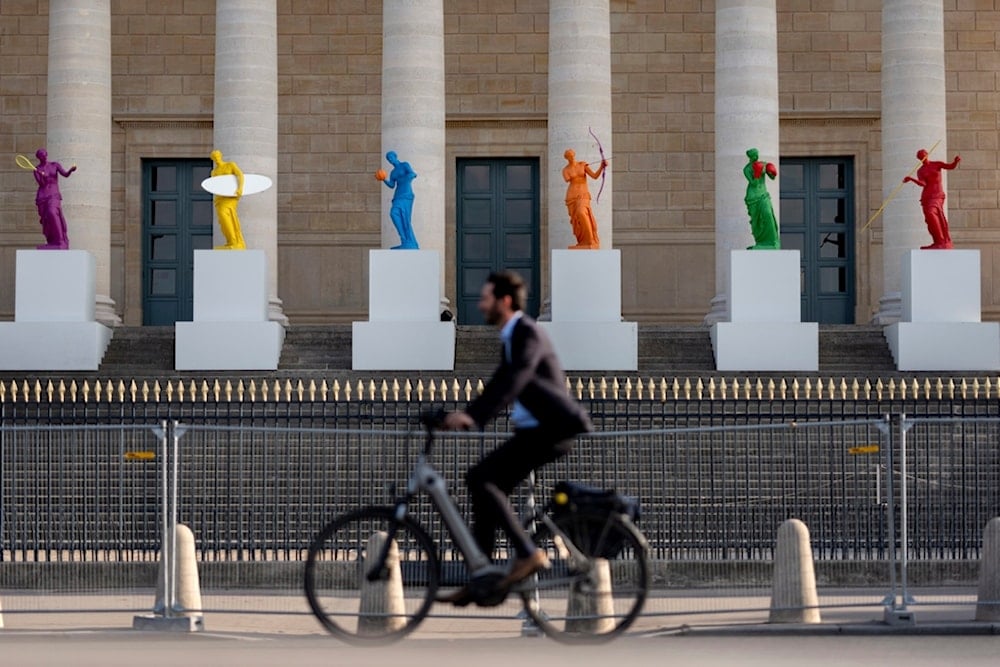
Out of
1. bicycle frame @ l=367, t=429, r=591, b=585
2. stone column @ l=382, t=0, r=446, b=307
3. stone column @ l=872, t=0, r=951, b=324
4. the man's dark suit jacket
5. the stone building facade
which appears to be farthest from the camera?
the stone building facade

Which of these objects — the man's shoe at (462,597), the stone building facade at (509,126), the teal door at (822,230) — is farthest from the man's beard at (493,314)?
the teal door at (822,230)

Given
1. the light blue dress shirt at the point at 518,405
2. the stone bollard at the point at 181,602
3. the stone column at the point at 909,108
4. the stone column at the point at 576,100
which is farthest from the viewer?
the stone column at the point at 909,108

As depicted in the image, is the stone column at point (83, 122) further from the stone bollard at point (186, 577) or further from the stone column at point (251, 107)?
the stone bollard at point (186, 577)

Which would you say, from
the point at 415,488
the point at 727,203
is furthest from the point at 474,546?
the point at 727,203

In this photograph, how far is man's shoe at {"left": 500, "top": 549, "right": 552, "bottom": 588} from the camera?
31.9ft

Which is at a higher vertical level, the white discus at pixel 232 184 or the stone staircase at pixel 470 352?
the white discus at pixel 232 184

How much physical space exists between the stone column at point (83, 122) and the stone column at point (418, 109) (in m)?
5.21

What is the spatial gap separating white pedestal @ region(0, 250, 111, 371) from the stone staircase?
0.49m

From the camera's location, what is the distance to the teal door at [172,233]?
4053 centimetres

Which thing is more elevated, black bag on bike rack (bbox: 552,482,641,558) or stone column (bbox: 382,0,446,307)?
stone column (bbox: 382,0,446,307)

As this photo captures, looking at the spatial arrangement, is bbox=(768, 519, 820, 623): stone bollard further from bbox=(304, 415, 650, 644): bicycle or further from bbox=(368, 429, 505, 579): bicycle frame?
bbox=(368, 429, 505, 579): bicycle frame

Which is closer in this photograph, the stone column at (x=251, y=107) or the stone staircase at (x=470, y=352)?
the stone staircase at (x=470, y=352)

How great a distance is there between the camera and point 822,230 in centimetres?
4075

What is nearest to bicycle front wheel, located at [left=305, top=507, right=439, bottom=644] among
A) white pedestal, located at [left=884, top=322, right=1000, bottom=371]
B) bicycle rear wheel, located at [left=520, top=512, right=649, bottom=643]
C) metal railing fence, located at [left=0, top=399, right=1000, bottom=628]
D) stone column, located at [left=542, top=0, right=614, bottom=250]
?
bicycle rear wheel, located at [left=520, top=512, right=649, bottom=643]
